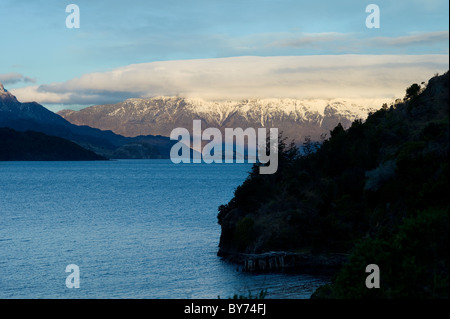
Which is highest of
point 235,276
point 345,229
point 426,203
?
point 426,203

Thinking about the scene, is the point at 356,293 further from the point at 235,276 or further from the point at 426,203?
the point at 235,276

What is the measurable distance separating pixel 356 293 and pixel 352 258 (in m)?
2.74

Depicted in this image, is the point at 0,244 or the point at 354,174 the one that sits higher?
the point at 354,174

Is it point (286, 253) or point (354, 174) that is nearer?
point (286, 253)

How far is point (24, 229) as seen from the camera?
7856 cm

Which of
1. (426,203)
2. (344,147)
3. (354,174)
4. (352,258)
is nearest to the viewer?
(352,258)

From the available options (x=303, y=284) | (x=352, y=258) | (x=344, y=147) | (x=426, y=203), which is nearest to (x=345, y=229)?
(x=303, y=284)

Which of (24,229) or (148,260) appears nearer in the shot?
(148,260)

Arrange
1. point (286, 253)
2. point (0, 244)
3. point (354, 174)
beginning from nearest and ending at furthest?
point (286, 253)
point (354, 174)
point (0, 244)

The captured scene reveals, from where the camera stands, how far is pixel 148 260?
2235 inches

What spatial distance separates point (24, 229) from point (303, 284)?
4660cm

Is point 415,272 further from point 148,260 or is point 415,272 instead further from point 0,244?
point 0,244
